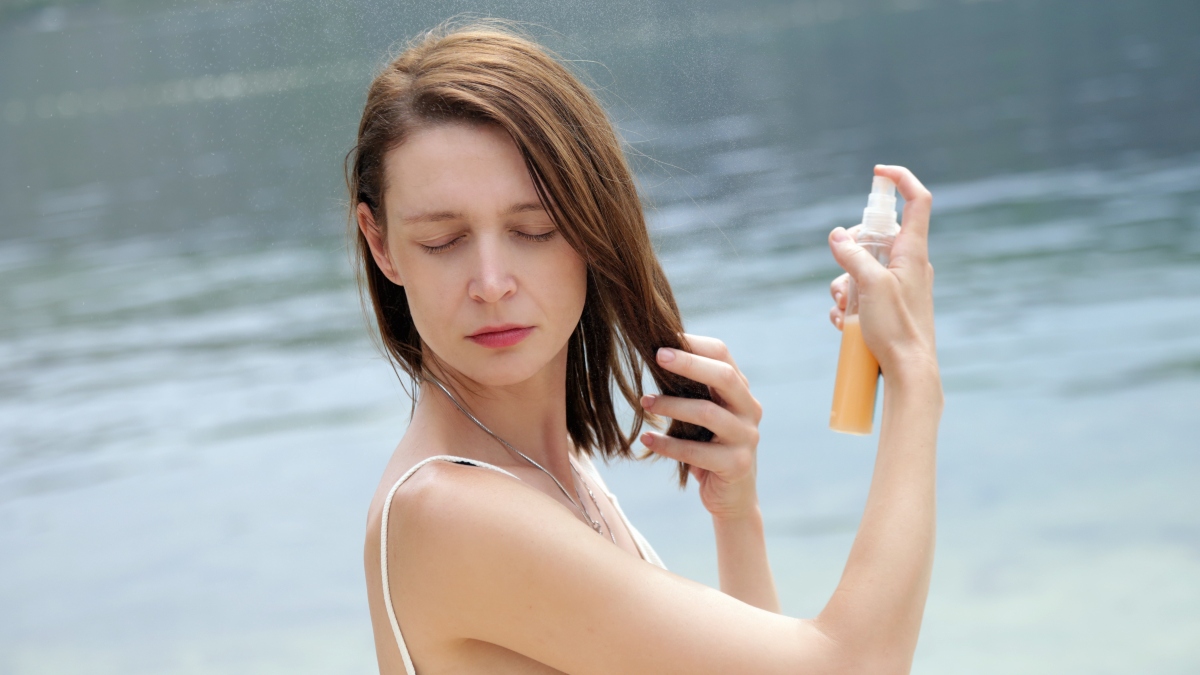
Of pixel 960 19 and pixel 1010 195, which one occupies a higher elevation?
pixel 960 19

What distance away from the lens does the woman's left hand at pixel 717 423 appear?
172cm

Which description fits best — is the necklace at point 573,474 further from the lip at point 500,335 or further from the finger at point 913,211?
the finger at point 913,211

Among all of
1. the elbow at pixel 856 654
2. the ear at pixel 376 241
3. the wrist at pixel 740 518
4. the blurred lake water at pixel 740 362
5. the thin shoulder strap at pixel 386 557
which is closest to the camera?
the elbow at pixel 856 654

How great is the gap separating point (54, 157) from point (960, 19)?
22605mm

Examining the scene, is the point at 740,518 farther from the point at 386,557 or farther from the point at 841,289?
the point at 386,557

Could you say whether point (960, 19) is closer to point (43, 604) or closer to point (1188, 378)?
point (1188, 378)

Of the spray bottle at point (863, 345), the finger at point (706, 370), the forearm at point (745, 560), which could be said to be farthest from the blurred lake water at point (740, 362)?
the forearm at point (745, 560)

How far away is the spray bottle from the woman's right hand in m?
0.03

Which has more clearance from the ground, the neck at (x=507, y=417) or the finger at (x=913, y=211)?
the finger at (x=913, y=211)

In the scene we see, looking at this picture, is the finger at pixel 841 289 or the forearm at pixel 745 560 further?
the forearm at pixel 745 560

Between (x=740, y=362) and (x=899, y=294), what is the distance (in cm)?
587

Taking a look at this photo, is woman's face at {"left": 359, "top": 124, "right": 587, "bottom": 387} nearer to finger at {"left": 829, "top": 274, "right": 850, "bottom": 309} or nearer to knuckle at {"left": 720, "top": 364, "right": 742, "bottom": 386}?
knuckle at {"left": 720, "top": 364, "right": 742, "bottom": 386}

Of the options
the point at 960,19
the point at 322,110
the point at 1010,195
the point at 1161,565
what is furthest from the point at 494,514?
the point at 960,19

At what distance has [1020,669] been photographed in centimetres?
410
